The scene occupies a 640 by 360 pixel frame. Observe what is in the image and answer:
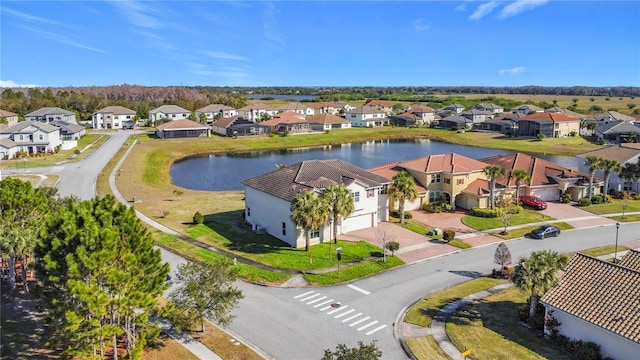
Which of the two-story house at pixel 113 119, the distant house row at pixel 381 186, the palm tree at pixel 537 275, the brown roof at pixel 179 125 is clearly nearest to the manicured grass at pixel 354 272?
the distant house row at pixel 381 186

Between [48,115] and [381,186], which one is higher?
[48,115]

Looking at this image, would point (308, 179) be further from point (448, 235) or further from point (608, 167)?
point (608, 167)

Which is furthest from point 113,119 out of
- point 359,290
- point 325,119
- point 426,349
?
point 426,349

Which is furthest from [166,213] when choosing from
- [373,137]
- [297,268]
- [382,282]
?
[373,137]

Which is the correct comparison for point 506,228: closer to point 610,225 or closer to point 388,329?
point 610,225

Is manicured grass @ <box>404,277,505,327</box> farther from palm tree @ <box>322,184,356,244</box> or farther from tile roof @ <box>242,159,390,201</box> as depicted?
tile roof @ <box>242,159,390,201</box>

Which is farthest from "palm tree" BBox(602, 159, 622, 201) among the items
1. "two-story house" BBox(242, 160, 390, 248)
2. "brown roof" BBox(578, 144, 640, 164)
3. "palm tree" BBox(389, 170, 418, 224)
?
"two-story house" BBox(242, 160, 390, 248)
